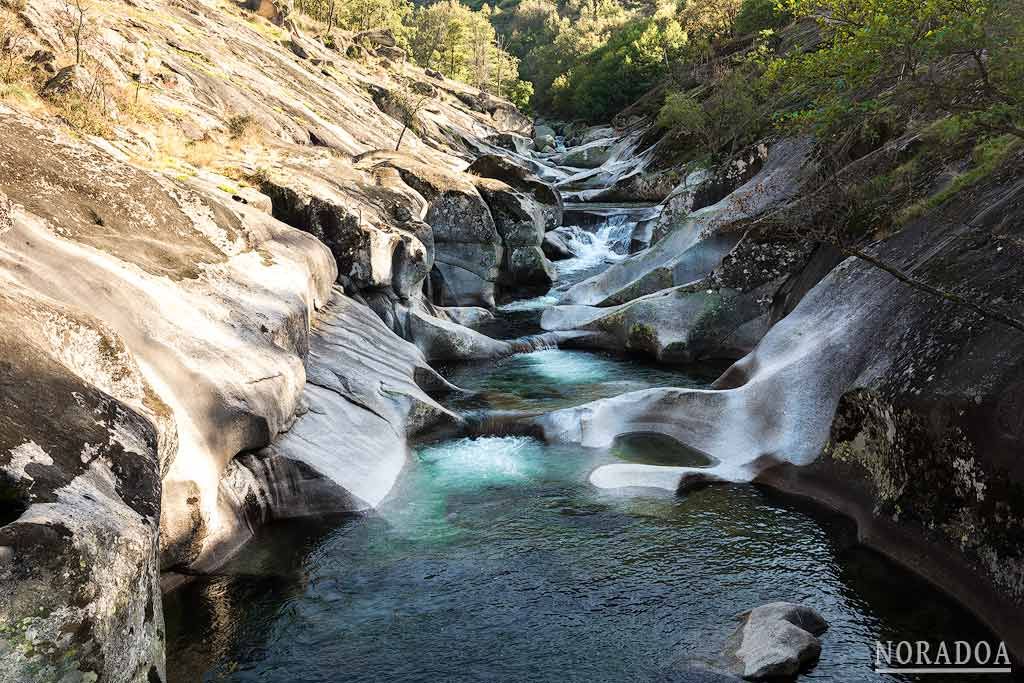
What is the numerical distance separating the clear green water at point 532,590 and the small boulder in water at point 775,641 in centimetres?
20

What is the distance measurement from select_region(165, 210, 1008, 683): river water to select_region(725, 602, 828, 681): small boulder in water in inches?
7.8

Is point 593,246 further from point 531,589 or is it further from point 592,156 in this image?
point 531,589

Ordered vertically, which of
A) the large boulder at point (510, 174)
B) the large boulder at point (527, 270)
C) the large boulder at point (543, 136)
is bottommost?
the large boulder at point (527, 270)

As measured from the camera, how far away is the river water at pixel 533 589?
27.4 ft

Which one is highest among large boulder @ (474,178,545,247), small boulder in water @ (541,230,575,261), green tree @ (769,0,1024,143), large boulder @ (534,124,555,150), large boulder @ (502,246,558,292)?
large boulder @ (534,124,555,150)

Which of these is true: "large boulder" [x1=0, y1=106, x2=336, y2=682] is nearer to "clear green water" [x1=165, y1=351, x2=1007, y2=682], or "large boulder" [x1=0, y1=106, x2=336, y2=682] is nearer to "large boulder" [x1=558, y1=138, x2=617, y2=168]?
"clear green water" [x1=165, y1=351, x2=1007, y2=682]

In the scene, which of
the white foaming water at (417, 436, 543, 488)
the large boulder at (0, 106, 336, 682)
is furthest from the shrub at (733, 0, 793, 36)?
the large boulder at (0, 106, 336, 682)

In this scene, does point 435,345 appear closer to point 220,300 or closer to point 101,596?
point 220,300

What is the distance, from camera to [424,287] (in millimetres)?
28828

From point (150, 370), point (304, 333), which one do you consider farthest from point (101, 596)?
point (304, 333)

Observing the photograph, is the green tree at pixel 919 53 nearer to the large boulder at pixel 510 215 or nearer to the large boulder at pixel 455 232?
the large boulder at pixel 455 232

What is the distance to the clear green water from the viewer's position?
8.35 m

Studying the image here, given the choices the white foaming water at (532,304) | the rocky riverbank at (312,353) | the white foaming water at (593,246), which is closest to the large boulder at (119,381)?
the rocky riverbank at (312,353)

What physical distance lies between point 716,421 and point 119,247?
11840 millimetres
